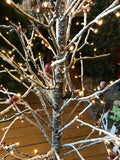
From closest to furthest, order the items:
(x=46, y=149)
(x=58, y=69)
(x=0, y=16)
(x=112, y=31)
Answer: (x=58, y=69) → (x=46, y=149) → (x=0, y=16) → (x=112, y=31)

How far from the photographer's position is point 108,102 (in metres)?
2.07

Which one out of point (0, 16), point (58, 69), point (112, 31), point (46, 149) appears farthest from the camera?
point (112, 31)

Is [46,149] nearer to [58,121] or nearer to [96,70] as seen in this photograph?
[58,121]

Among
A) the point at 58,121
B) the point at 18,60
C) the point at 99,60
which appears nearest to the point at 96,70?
the point at 99,60

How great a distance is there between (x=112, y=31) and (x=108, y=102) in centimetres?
76

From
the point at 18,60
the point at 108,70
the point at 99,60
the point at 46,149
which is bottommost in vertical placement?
the point at 46,149

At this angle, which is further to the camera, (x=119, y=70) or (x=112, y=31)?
(x=119, y=70)

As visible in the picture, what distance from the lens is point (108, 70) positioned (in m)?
2.20

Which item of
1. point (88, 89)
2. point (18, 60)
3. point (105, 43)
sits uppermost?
point (18, 60)

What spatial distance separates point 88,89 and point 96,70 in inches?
9.9

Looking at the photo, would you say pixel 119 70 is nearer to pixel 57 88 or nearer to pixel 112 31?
pixel 112 31

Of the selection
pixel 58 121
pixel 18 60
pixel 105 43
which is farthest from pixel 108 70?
pixel 58 121

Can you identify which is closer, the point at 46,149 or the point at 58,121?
the point at 58,121

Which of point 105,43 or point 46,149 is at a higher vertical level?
point 105,43
